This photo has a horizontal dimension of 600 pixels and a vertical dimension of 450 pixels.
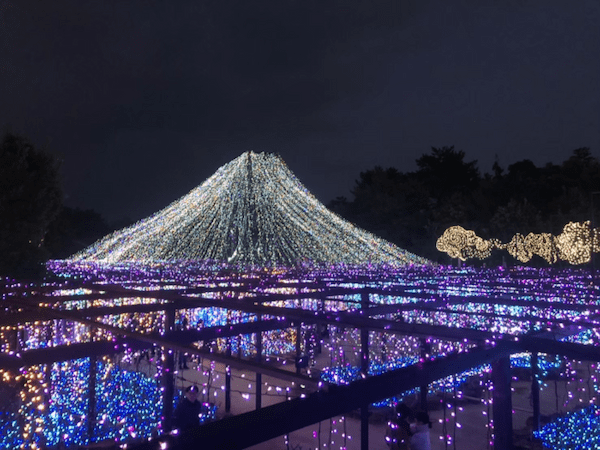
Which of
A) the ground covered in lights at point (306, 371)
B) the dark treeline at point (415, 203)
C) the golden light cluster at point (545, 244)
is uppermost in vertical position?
the dark treeline at point (415, 203)

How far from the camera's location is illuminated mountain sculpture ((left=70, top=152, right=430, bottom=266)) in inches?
542

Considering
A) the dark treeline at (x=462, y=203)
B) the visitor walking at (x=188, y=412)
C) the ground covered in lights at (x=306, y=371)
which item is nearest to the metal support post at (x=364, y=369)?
the ground covered in lights at (x=306, y=371)

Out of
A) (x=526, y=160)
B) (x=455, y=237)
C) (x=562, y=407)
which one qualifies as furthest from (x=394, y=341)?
(x=526, y=160)

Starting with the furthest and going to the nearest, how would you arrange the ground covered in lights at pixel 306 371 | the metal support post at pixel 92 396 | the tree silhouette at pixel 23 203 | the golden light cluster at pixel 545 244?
the golden light cluster at pixel 545 244 < the tree silhouette at pixel 23 203 < the metal support post at pixel 92 396 < the ground covered in lights at pixel 306 371

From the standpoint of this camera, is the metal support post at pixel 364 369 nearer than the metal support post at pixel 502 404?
No

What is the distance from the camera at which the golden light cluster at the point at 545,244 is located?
44.7 feet

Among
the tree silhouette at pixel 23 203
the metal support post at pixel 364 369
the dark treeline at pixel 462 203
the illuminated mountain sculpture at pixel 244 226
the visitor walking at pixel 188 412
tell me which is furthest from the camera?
the dark treeline at pixel 462 203

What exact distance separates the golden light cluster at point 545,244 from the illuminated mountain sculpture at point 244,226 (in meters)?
4.58

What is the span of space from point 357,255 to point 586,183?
2039 centimetres

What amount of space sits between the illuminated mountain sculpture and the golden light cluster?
15.0 feet

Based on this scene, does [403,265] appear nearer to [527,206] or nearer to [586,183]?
[527,206]

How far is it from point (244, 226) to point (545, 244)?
1058cm

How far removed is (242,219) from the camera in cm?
1444

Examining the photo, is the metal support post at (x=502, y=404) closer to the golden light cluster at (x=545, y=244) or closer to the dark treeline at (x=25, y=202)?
the dark treeline at (x=25, y=202)
